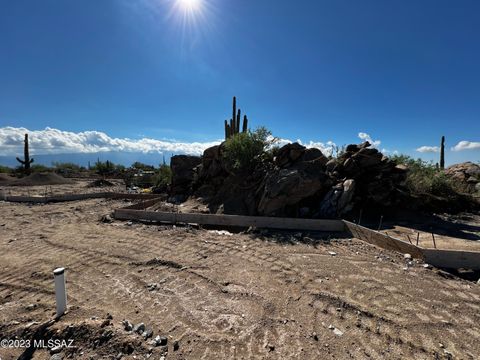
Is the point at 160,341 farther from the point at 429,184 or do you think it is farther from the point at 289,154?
the point at 429,184

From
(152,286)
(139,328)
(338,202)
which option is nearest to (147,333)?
(139,328)

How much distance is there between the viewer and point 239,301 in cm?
353

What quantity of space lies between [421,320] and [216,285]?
2.77 metres

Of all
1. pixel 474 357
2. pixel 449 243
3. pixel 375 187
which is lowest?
pixel 474 357

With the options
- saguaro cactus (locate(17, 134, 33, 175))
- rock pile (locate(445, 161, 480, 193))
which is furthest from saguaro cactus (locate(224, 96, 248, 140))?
saguaro cactus (locate(17, 134, 33, 175))

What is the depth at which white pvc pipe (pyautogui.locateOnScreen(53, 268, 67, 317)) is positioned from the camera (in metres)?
3.10

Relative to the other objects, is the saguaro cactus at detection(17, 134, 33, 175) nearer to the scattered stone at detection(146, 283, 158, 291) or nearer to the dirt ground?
the dirt ground

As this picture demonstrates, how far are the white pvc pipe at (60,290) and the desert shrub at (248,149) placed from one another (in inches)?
281

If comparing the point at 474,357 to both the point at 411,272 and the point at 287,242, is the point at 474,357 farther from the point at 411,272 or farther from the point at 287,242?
the point at 287,242

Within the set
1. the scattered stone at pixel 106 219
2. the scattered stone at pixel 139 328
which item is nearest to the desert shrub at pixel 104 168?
the scattered stone at pixel 106 219

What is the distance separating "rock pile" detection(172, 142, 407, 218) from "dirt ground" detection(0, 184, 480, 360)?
1986 millimetres

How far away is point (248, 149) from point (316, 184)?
3.07m

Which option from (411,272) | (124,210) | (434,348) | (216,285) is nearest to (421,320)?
(434,348)

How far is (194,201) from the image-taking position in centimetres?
1074
